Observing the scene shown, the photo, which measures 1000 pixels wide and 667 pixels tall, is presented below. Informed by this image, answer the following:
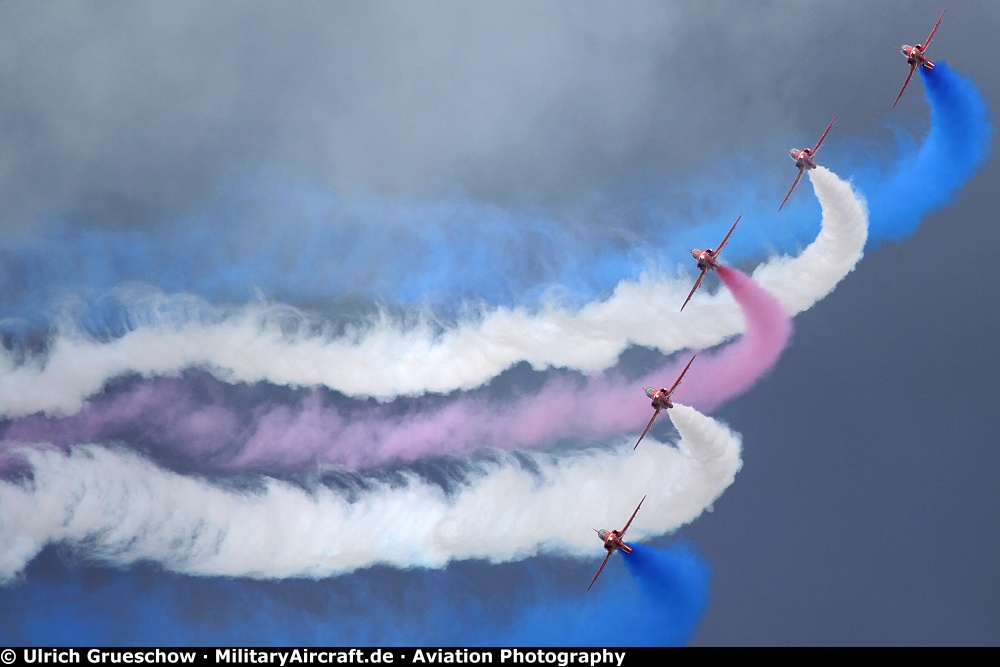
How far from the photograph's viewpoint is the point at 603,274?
51938 mm

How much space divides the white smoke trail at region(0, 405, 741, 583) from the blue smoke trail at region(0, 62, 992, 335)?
6217mm

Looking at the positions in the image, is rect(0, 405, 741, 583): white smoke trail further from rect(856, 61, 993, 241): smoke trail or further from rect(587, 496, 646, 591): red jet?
rect(856, 61, 993, 241): smoke trail

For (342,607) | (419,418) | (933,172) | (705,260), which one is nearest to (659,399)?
(705,260)

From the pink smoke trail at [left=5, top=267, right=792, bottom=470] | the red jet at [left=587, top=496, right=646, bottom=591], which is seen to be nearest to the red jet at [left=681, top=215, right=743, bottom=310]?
the pink smoke trail at [left=5, top=267, right=792, bottom=470]

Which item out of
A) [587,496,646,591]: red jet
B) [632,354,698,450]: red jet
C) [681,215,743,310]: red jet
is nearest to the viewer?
[587,496,646,591]: red jet

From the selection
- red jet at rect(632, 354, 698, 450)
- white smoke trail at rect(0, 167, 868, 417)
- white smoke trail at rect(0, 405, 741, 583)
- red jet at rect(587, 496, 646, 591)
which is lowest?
red jet at rect(587, 496, 646, 591)

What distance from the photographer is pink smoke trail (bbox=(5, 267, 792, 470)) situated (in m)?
50.2

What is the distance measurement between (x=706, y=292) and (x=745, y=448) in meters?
7.80

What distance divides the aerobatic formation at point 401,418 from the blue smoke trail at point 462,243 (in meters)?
0.33

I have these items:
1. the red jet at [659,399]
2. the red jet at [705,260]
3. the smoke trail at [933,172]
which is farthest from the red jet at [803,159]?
the red jet at [659,399]

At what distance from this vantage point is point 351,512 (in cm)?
4956

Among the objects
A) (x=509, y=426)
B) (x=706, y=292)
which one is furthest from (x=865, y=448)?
(x=509, y=426)

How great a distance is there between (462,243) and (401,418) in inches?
291

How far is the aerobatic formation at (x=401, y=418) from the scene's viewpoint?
49.0m
